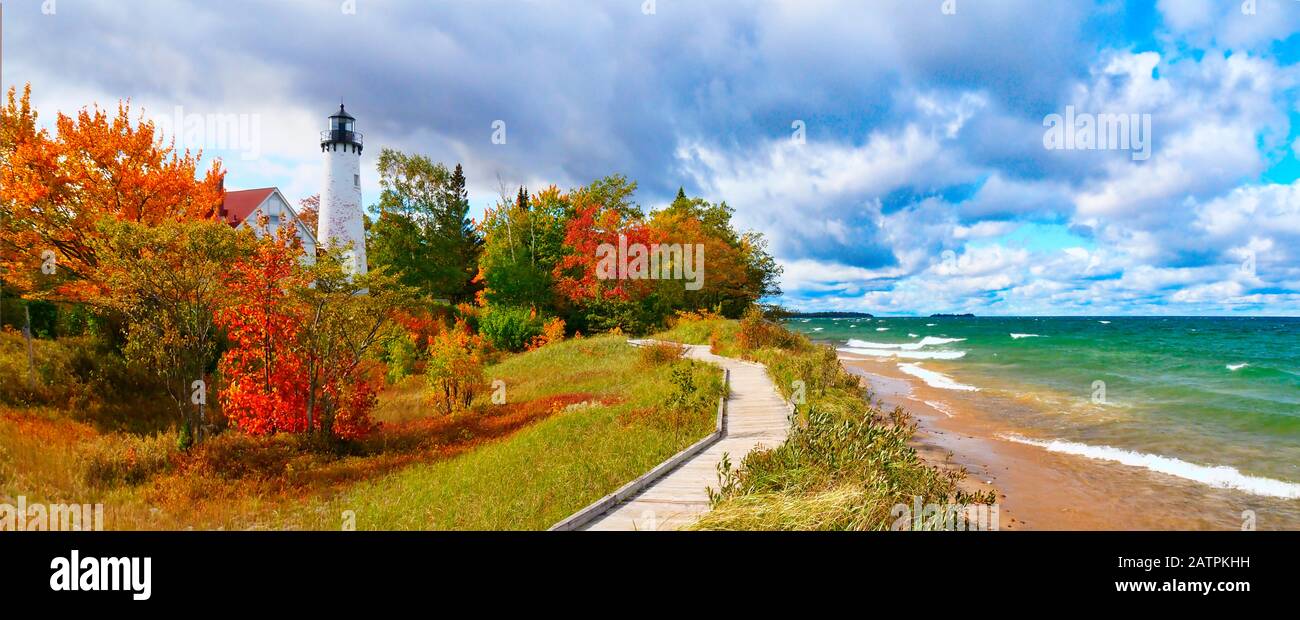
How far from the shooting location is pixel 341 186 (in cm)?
3272

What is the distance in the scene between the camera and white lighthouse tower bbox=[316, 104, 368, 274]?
32375 millimetres

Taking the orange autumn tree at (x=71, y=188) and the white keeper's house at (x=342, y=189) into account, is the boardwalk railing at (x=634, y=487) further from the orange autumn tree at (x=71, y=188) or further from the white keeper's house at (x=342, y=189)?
the white keeper's house at (x=342, y=189)

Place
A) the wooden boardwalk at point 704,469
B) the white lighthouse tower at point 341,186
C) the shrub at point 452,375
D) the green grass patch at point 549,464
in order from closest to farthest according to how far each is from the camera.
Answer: the wooden boardwalk at point 704,469
the green grass patch at point 549,464
the shrub at point 452,375
the white lighthouse tower at point 341,186

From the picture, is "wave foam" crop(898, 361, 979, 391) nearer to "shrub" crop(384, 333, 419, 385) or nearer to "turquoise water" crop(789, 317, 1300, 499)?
"turquoise water" crop(789, 317, 1300, 499)

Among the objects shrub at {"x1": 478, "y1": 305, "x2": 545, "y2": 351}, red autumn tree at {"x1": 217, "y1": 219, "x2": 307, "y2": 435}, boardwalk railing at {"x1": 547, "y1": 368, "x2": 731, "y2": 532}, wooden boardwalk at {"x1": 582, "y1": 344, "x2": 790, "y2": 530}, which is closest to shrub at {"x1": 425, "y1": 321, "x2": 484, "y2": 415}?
red autumn tree at {"x1": 217, "y1": 219, "x2": 307, "y2": 435}

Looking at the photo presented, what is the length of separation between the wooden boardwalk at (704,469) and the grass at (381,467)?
66 centimetres

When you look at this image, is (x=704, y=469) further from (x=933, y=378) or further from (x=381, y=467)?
(x=933, y=378)

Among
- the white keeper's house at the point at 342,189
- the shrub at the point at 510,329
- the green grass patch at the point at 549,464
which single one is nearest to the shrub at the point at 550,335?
the shrub at the point at 510,329

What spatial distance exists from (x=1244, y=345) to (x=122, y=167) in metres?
80.7

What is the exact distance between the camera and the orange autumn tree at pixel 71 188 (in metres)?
16.5

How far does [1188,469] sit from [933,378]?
1798 centimetres

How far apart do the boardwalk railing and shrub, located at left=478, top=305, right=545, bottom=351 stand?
24.5 meters
